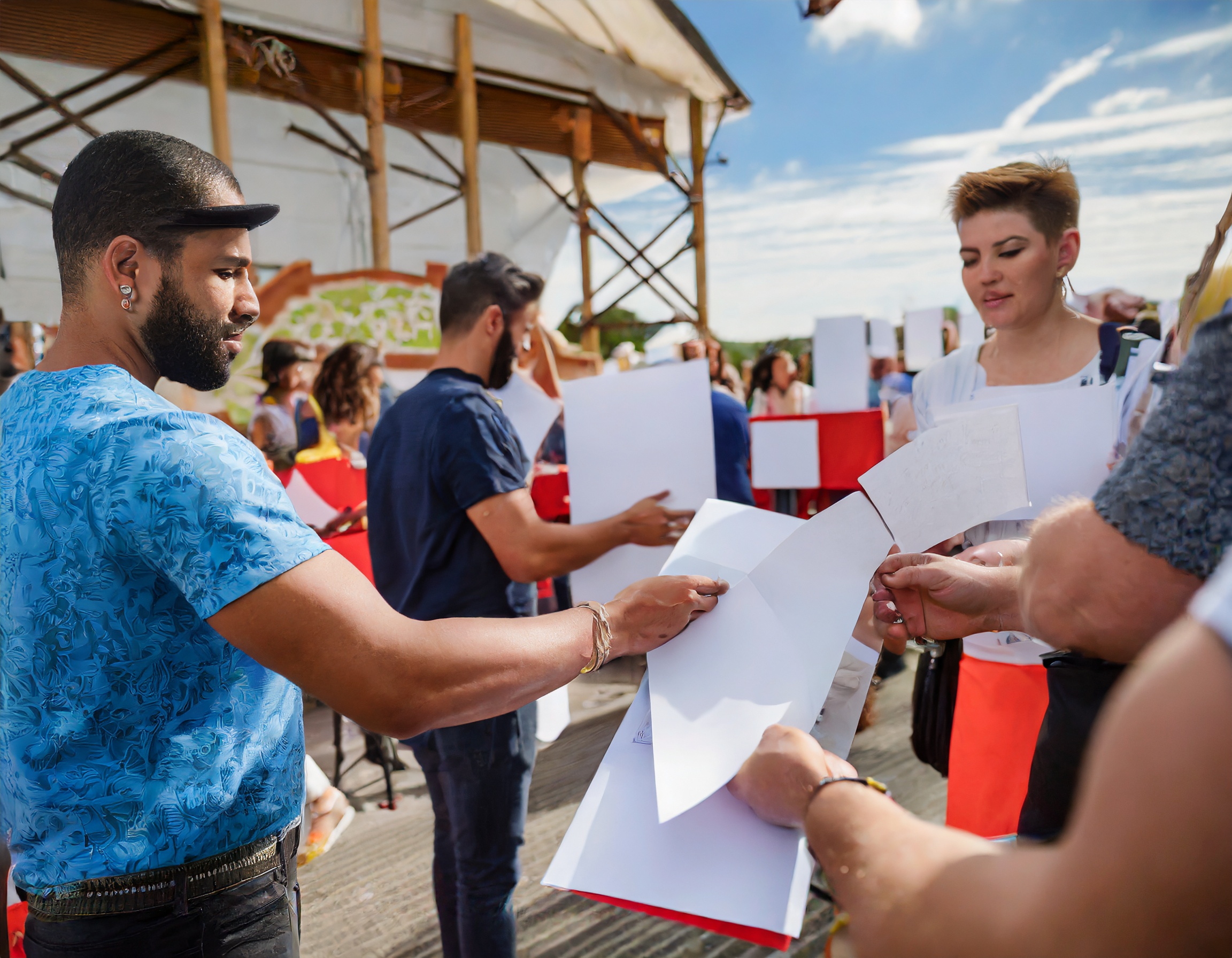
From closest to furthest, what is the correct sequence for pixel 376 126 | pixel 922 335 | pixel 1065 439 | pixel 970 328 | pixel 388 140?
1. pixel 1065 439
2. pixel 922 335
3. pixel 970 328
4. pixel 376 126
5. pixel 388 140

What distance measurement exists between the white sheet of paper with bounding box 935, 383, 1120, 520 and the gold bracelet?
3.00 ft

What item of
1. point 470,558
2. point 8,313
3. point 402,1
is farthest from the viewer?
point 402,1

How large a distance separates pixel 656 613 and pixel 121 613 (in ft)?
2.40

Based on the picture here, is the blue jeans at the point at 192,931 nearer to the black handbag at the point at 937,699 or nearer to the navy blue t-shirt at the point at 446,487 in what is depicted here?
the navy blue t-shirt at the point at 446,487

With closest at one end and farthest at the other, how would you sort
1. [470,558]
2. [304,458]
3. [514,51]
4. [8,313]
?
1. [470,558]
2. [304,458]
3. [8,313]
4. [514,51]

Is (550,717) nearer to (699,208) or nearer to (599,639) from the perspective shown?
(599,639)

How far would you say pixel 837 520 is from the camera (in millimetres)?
1201

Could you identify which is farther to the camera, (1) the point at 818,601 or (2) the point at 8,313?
(2) the point at 8,313

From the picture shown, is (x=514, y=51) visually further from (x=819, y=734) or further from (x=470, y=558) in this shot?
(x=819, y=734)

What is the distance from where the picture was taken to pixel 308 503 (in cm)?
321

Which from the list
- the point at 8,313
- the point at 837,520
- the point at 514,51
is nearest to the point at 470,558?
the point at 837,520

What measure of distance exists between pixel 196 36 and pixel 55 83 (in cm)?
102

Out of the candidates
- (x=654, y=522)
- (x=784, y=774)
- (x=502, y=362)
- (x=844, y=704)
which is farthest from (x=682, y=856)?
(x=502, y=362)

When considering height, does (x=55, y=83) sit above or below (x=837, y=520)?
above
